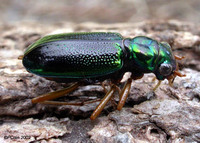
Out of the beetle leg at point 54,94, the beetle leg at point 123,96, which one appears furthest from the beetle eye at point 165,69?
the beetle leg at point 54,94

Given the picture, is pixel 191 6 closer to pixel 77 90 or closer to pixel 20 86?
pixel 77 90

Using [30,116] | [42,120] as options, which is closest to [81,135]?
[42,120]

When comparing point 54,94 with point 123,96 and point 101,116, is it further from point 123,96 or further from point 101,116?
point 123,96

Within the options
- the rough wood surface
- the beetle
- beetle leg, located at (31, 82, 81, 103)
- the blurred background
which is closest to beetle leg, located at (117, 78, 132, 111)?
the beetle

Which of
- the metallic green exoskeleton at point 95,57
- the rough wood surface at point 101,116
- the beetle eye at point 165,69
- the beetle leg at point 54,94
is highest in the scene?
the metallic green exoskeleton at point 95,57

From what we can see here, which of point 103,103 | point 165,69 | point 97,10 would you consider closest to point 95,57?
point 103,103

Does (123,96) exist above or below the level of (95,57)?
below

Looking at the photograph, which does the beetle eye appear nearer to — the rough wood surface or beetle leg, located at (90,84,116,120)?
Result: the rough wood surface

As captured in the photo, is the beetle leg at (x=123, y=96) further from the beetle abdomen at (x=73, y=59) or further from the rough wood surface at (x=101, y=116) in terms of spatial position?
the beetle abdomen at (x=73, y=59)
